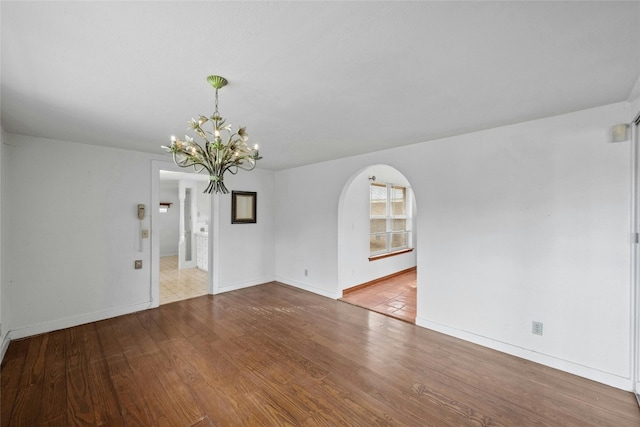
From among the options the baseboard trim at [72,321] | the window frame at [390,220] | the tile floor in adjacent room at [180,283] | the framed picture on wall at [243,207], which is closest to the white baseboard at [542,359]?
the window frame at [390,220]

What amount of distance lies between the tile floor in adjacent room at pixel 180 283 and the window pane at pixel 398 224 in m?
4.07

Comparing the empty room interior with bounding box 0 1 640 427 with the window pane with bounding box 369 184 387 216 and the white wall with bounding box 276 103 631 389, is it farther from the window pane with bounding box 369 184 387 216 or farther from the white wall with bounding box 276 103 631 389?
the window pane with bounding box 369 184 387 216

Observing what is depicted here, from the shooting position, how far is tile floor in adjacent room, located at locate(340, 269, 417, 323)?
148 inches

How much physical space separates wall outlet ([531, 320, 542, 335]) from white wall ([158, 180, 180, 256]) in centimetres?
925

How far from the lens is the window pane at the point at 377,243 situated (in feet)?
17.6

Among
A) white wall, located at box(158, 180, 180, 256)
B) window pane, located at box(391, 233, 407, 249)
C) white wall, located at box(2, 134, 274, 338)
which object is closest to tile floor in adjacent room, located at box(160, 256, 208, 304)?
white wall, located at box(2, 134, 274, 338)

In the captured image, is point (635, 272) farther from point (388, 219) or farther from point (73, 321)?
point (73, 321)

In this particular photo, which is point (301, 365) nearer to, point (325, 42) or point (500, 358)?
point (500, 358)

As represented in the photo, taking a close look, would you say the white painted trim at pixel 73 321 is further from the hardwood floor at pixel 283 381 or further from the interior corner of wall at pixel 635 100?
the interior corner of wall at pixel 635 100

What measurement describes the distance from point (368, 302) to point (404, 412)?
2.29 metres

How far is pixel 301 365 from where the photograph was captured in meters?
2.44

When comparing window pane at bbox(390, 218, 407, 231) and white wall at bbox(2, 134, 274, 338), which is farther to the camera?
window pane at bbox(390, 218, 407, 231)

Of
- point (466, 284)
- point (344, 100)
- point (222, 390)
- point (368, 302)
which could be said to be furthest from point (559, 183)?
point (222, 390)

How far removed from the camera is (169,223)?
881 centimetres
